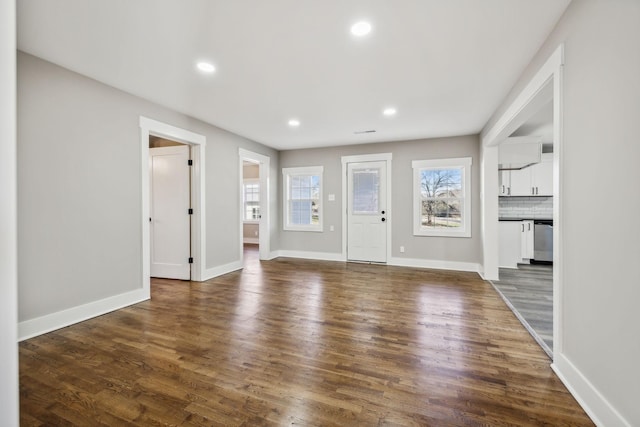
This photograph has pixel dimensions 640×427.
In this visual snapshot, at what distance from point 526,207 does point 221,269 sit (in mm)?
6270

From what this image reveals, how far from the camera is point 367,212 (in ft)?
20.1

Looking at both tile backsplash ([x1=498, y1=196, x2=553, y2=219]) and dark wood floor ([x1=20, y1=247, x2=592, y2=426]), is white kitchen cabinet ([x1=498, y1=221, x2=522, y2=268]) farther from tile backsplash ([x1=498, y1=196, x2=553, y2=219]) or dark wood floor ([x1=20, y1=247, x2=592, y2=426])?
dark wood floor ([x1=20, y1=247, x2=592, y2=426])

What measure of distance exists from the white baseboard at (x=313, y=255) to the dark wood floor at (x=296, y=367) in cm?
268

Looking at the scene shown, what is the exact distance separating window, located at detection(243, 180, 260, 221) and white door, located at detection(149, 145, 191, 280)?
15.1 feet

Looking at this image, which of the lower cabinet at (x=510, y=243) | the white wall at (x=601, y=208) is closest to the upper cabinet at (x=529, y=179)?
the lower cabinet at (x=510, y=243)

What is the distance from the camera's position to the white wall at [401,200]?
5.36m

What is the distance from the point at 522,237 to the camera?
230 inches

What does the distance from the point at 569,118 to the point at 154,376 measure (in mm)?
3274

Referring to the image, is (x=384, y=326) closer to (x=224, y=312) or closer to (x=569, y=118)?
(x=224, y=312)

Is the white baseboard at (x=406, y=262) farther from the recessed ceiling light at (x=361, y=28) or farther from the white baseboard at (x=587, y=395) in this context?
the recessed ceiling light at (x=361, y=28)

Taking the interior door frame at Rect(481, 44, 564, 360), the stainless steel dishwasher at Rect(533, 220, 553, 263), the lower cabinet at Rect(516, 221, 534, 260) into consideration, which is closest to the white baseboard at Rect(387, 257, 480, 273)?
the lower cabinet at Rect(516, 221, 534, 260)

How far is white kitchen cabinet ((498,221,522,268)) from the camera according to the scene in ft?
17.9

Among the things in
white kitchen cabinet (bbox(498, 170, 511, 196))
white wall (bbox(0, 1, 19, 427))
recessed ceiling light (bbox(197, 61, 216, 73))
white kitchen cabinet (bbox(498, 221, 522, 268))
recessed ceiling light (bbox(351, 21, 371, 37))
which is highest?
recessed ceiling light (bbox(197, 61, 216, 73))

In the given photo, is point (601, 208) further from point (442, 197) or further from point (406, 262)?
point (406, 262)
